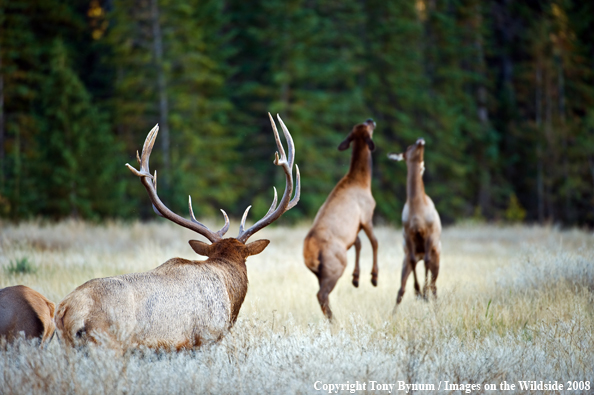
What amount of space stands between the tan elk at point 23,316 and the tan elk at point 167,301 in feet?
1.65

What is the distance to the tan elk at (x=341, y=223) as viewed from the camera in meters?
6.38

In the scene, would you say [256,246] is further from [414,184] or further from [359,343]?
[414,184]

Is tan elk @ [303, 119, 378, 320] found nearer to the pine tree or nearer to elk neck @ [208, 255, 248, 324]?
elk neck @ [208, 255, 248, 324]

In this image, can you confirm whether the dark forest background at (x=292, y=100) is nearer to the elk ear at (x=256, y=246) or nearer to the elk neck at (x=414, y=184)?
the elk neck at (x=414, y=184)

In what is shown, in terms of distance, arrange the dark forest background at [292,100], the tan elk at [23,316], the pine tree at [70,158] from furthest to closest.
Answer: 1. the dark forest background at [292,100]
2. the pine tree at [70,158]
3. the tan elk at [23,316]

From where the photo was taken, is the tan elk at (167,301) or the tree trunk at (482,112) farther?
the tree trunk at (482,112)

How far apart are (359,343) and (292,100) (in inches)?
786

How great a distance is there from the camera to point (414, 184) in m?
6.91

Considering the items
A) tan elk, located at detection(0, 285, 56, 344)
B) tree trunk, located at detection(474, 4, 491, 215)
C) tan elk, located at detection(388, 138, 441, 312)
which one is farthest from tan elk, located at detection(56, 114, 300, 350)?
tree trunk, located at detection(474, 4, 491, 215)

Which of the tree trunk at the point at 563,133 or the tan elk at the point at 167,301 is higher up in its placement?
the tree trunk at the point at 563,133

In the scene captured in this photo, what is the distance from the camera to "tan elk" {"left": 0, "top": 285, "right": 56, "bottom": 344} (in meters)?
4.26

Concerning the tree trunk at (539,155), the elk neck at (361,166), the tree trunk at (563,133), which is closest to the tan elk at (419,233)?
the elk neck at (361,166)

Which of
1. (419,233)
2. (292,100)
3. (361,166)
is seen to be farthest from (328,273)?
(292,100)

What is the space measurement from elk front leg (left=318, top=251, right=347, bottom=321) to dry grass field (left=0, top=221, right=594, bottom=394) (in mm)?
230
